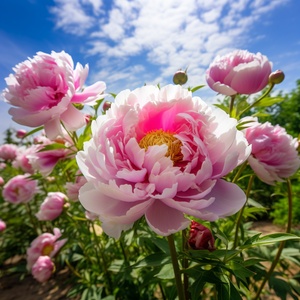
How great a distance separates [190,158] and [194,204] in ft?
0.26

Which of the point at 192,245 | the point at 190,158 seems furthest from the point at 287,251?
the point at 190,158

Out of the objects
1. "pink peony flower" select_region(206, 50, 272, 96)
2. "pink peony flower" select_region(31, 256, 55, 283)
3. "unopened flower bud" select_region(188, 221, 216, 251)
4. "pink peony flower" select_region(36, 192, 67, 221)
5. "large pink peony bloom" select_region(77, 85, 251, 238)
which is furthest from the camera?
"pink peony flower" select_region(31, 256, 55, 283)

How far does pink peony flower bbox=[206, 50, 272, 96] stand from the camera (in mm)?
624

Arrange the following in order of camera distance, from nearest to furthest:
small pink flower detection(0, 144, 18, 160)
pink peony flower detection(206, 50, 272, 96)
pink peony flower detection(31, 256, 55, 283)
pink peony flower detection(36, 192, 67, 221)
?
pink peony flower detection(206, 50, 272, 96), pink peony flower detection(36, 192, 67, 221), pink peony flower detection(31, 256, 55, 283), small pink flower detection(0, 144, 18, 160)

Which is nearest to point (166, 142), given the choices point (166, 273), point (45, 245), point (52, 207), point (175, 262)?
point (175, 262)

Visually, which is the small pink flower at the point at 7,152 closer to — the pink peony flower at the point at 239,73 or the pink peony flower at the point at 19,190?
the pink peony flower at the point at 19,190

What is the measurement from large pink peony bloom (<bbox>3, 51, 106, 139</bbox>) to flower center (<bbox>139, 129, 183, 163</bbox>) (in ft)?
0.79

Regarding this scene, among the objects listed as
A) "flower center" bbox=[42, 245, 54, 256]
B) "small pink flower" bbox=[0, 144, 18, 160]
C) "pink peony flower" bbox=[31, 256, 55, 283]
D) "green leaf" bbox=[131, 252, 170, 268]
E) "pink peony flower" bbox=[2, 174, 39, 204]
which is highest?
"small pink flower" bbox=[0, 144, 18, 160]

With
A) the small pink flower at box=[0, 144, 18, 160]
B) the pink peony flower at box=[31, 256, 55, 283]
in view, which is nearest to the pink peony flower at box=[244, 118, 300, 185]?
the pink peony flower at box=[31, 256, 55, 283]

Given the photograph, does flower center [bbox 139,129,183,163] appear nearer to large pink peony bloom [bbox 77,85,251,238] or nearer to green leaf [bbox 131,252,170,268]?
large pink peony bloom [bbox 77,85,251,238]

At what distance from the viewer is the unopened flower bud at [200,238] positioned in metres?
0.50

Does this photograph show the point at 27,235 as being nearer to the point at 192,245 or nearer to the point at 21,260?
the point at 21,260

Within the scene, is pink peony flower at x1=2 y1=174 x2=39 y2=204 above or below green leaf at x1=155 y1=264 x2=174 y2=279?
above

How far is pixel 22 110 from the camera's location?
24.2 inches
